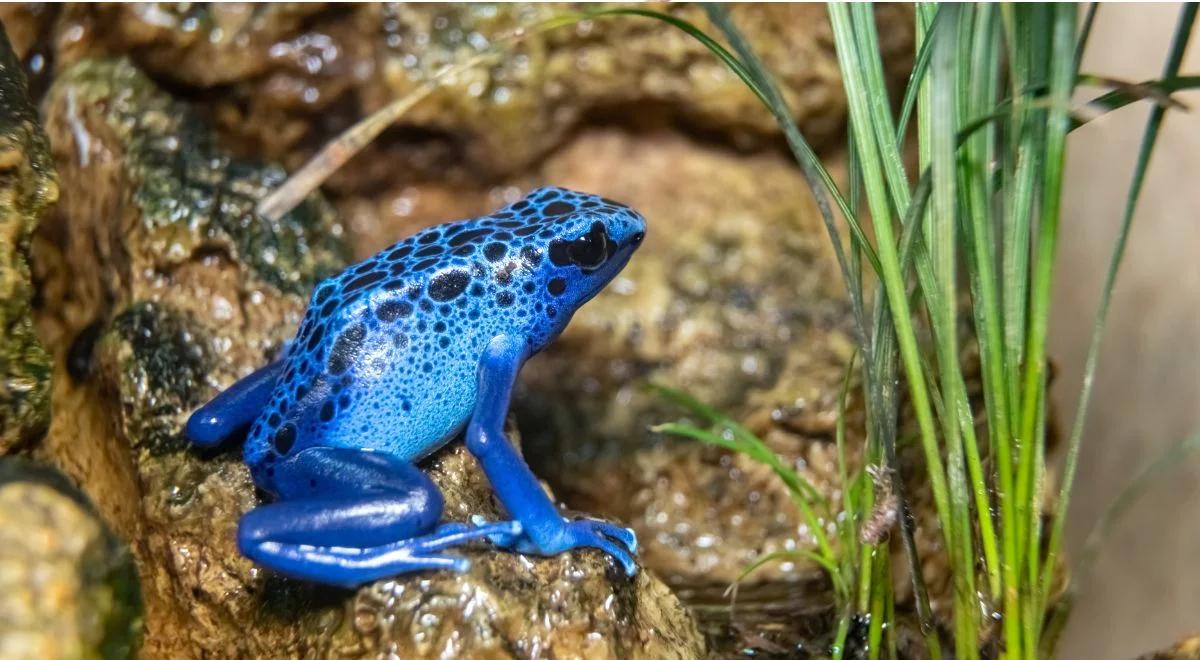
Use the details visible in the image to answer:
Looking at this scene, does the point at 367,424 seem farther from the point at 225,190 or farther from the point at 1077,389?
the point at 1077,389

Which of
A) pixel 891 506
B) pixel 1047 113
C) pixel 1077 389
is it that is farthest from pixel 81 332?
pixel 1077 389

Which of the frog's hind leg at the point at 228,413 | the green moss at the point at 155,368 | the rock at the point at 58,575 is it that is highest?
the rock at the point at 58,575

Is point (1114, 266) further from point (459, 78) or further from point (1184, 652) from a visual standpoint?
point (459, 78)

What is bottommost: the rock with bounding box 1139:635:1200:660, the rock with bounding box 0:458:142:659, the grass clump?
the rock with bounding box 0:458:142:659

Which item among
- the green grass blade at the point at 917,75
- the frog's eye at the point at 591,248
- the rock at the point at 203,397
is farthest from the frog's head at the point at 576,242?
the green grass blade at the point at 917,75

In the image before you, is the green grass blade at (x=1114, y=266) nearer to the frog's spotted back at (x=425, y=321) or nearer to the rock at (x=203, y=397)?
the rock at (x=203, y=397)

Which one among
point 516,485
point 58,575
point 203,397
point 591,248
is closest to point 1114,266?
point 591,248

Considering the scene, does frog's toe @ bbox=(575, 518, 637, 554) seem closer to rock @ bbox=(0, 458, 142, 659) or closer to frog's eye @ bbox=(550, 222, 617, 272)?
frog's eye @ bbox=(550, 222, 617, 272)

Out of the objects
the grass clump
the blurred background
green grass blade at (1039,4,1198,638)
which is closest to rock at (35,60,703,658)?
the grass clump
